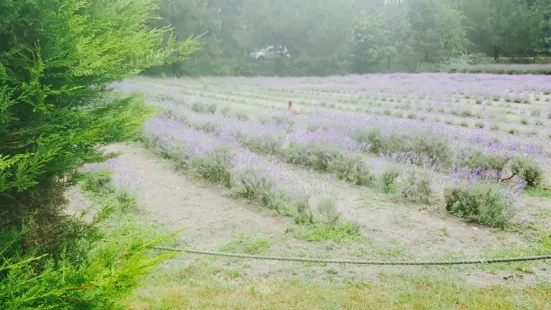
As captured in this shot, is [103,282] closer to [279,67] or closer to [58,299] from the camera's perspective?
[58,299]

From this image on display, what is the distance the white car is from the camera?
51500mm

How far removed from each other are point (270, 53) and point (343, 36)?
30.2ft

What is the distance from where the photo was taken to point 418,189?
734 centimetres

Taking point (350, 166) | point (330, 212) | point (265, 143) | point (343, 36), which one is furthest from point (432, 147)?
point (343, 36)

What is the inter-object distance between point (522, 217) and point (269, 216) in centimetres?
355

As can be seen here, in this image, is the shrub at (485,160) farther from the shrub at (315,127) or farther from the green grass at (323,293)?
the shrub at (315,127)

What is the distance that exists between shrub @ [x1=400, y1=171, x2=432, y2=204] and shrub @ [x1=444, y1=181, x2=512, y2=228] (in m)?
0.41

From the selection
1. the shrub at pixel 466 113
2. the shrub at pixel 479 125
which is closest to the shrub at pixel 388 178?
the shrub at pixel 479 125

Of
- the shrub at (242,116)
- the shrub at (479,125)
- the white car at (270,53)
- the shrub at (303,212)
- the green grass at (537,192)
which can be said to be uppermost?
the white car at (270,53)

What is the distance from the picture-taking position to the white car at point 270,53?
5150cm

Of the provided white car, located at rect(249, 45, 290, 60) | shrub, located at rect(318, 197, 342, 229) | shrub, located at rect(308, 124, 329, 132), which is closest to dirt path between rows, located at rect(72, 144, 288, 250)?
shrub, located at rect(318, 197, 342, 229)

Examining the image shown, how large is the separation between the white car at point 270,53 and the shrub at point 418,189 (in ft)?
148

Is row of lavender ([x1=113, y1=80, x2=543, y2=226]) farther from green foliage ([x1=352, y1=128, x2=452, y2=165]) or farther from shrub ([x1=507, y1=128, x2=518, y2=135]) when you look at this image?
shrub ([x1=507, y1=128, x2=518, y2=135])

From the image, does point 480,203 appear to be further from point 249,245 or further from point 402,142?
point 402,142
